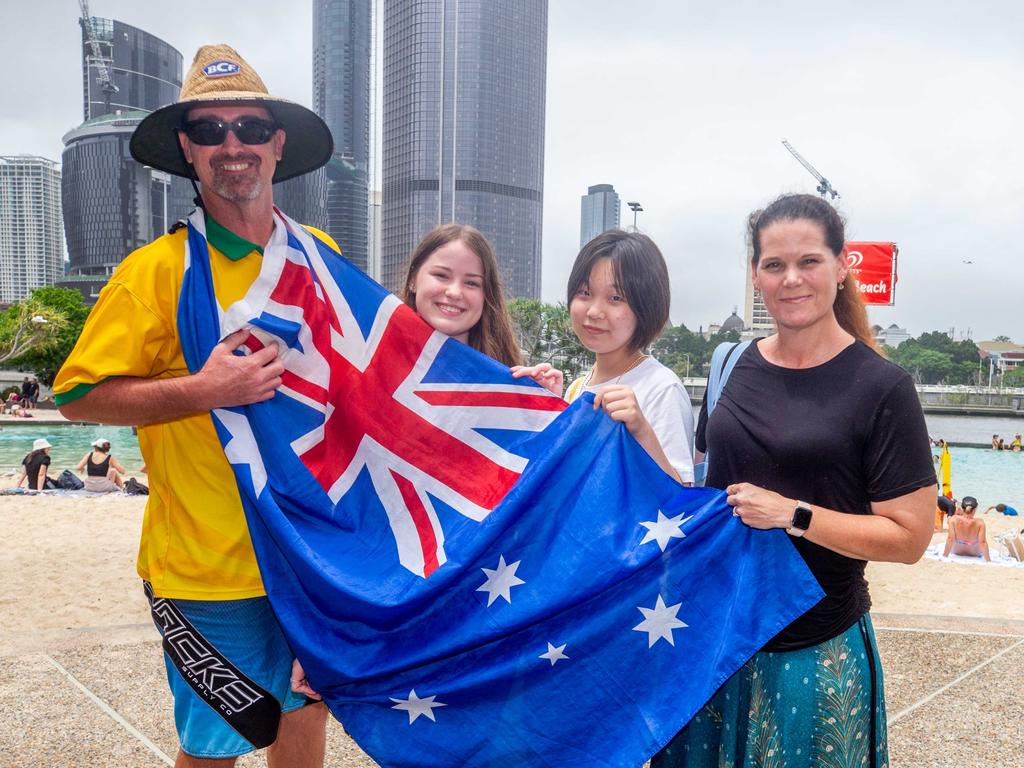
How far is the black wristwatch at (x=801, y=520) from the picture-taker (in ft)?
6.24

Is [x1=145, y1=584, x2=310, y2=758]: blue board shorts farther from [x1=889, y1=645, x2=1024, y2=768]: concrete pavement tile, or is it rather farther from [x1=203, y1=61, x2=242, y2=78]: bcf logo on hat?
[x1=889, y1=645, x2=1024, y2=768]: concrete pavement tile

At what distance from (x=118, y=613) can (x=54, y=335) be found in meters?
51.4

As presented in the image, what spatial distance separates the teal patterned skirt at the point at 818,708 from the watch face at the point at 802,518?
37 cm

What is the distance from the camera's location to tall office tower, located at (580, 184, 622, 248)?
14650cm

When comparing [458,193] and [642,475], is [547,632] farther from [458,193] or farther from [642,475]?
[458,193]

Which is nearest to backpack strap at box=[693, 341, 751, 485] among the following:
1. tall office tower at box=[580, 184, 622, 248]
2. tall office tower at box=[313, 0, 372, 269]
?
tall office tower at box=[313, 0, 372, 269]

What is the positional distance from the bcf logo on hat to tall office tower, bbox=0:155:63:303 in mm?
176298

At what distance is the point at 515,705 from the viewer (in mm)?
2213

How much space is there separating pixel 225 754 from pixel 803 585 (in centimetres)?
178

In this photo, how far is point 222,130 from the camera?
2.32 metres

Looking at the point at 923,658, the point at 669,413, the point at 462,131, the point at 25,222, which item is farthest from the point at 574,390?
the point at 25,222

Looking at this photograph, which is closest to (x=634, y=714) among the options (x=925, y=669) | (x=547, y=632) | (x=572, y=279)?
(x=547, y=632)

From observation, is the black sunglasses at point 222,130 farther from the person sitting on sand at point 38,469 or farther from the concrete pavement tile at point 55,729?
the person sitting on sand at point 38,469

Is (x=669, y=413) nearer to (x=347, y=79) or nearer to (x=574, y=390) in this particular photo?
(x=574, y=390)
